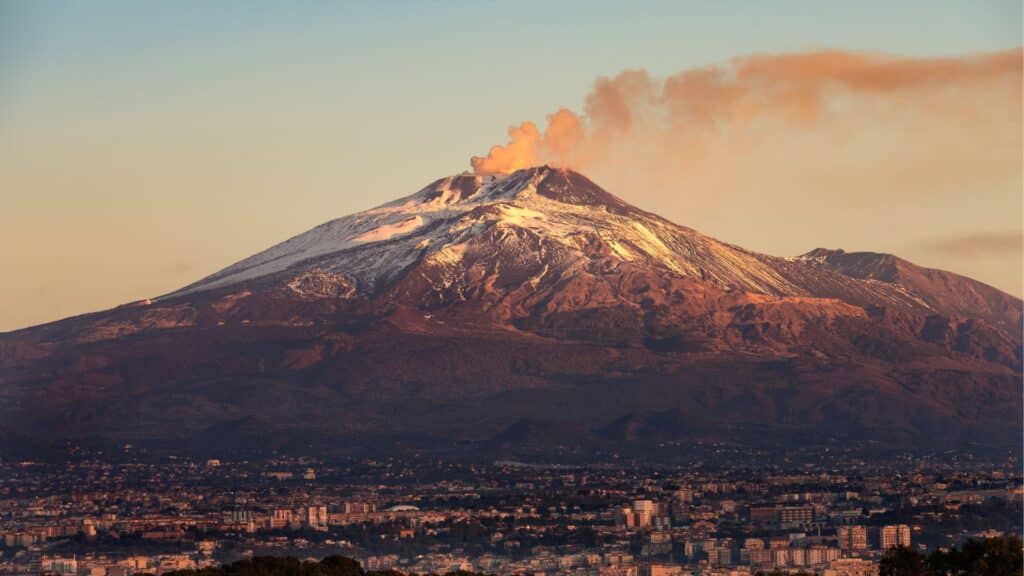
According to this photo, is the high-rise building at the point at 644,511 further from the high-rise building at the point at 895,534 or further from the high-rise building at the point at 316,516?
the high-rise building at the point at 316,516

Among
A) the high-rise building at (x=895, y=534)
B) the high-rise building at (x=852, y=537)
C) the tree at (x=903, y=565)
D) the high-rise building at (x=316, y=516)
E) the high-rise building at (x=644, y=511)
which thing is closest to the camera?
the tree at (x=903, y=565)

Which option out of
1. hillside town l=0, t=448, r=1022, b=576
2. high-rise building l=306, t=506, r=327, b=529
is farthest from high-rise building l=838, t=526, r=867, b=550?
high-rise building l=306, t=506, r=327, b=529

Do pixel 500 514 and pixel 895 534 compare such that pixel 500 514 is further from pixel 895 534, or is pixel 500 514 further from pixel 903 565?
pixel 903 565

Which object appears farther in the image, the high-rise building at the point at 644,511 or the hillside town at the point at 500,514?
the high-rise building at the point at 644,511

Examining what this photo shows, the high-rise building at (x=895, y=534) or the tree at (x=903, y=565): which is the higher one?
the high-rise building at (x=895, y=534)

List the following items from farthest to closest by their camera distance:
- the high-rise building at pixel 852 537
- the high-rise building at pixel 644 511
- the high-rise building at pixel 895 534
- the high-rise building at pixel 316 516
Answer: the high-rise building at pixel 316 516 → the high-rise building at pixel 644 511 → the high-rise building at pixel 852 537 → the high-rise building at pixel 895 534

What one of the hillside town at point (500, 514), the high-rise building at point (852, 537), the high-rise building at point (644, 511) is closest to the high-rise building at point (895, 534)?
the hillside town at point (500, 514)

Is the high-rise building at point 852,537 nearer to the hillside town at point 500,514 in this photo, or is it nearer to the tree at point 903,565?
the hillside town at point 500,514

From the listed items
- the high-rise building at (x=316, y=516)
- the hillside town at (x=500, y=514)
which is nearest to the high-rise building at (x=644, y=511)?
the hillside town at (x=500, y=514)

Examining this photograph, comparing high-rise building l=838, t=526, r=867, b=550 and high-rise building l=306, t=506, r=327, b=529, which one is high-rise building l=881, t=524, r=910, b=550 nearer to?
high-rise building l=838, t=526, r=867, b=550

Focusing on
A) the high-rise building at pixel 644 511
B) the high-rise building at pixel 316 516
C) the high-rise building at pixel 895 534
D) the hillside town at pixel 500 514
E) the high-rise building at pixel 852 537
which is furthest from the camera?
the high-rise building at pixel 316 516

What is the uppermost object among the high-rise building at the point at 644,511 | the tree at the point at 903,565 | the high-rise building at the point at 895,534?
the high-rise building at the point at 644,511
